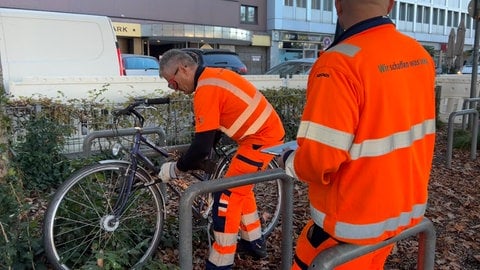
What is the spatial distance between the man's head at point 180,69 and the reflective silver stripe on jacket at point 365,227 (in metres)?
1.51

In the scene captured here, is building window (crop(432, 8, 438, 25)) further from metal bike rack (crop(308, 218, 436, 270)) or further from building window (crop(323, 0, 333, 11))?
metal bike rack (crop(308, 218, 436, 270))

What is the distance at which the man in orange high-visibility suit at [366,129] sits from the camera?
167 centimetres

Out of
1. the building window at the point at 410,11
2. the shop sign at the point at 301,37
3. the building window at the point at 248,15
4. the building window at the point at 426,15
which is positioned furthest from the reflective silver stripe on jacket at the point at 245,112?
the building window at the point at 426,15

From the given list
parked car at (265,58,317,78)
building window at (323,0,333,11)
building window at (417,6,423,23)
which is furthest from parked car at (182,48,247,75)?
building window at (417,6,423,23)

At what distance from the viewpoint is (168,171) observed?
10.3 feet

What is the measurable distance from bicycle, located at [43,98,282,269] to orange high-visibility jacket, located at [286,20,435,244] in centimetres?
143

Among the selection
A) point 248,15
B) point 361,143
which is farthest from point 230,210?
point 248,15

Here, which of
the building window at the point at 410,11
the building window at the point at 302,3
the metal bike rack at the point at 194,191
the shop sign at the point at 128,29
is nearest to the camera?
the metal bike rack at the point at 194,191

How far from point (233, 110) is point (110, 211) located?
107 centimetres

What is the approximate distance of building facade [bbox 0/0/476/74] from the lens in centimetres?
3123

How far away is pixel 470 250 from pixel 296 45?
38.2 metres

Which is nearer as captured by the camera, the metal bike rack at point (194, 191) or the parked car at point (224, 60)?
the metal bike rack at point (194, 191)

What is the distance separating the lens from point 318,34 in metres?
42.4

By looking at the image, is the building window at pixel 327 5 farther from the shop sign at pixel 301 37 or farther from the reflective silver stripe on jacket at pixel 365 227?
the reflective silver stripe on jacket at pixel 365 227
